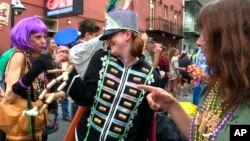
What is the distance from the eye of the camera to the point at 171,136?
2.93m

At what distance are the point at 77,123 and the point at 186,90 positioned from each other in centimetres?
1240

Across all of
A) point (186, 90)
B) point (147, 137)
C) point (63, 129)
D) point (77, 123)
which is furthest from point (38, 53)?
point (186, 90)

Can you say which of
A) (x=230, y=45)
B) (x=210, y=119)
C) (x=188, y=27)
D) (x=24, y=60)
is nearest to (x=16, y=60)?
(x=24, y=60)

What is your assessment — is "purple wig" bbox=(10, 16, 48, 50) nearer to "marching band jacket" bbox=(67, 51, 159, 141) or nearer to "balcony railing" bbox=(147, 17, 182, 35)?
"marching band jacket" bbox=(67, 51, 159, 141)

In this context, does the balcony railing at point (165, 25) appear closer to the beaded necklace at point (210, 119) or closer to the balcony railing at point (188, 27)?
the balcony railing at point (188, 27)

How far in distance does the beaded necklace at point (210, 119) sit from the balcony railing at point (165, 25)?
2898cm

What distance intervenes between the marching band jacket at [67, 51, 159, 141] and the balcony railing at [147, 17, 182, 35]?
2814cm

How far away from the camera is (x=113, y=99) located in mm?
2557

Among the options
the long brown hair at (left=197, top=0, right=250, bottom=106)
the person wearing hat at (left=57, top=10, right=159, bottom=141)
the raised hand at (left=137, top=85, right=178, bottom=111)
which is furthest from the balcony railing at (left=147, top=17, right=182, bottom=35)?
the long brown hair at (left=197, top=0, right=250, bottom=106)

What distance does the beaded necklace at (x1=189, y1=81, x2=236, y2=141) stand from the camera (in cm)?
161

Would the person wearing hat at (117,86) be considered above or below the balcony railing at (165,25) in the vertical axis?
below

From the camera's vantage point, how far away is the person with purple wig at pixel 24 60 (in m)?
3.01

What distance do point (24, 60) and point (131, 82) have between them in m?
0.96

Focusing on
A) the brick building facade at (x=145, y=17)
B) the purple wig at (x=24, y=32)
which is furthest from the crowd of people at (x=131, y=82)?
the brick building facade at (x=145, y=17)
